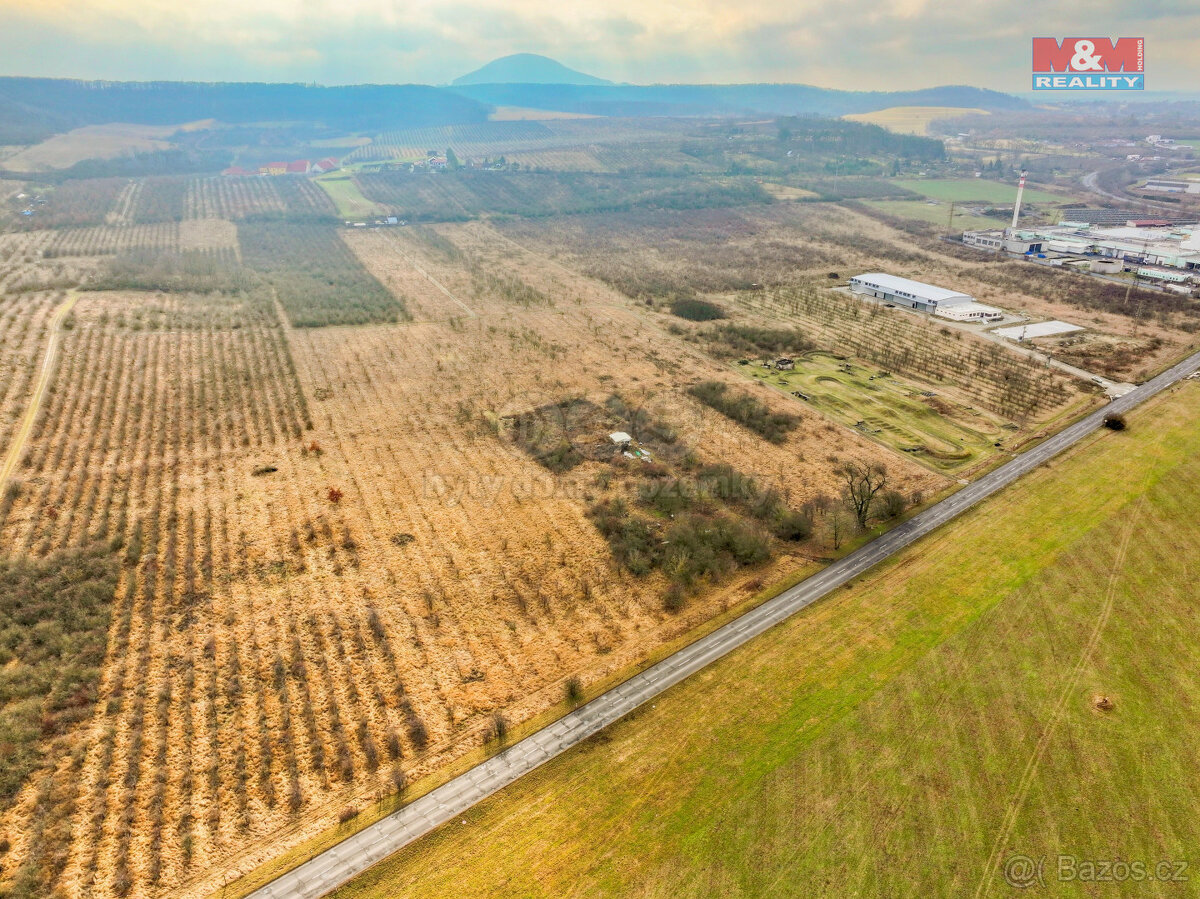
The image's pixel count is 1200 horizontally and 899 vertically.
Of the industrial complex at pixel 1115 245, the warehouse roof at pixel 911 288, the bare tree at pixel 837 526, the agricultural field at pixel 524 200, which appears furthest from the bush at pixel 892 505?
the agricultural field at pixel 524 200

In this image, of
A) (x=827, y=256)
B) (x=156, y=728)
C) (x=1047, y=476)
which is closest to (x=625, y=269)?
(x=827, y=256)

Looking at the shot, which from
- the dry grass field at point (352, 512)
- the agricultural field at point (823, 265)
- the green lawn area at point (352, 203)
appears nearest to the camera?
the dry grass field at point (352, 512)

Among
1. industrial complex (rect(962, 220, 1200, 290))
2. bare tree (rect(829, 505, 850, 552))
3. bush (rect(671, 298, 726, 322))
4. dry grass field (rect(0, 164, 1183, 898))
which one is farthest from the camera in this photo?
industrial complex (rect(962, 220, 1200, 290))

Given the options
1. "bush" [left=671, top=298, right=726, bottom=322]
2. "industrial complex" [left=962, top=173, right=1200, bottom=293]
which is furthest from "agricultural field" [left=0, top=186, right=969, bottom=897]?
"industrial complex" [left=962, top=173, right=1200, bottom=293]

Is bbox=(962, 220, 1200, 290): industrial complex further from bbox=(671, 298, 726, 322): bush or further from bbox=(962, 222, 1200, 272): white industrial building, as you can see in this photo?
bbox=(671, 298, 726, 322): bush

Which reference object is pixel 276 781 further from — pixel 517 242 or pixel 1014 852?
pixel 517 242

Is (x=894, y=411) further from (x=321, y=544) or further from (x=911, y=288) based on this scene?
(x=321, y=544)

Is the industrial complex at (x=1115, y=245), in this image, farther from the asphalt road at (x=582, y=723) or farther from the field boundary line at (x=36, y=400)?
the field boundary line at (x=36, y=400)
